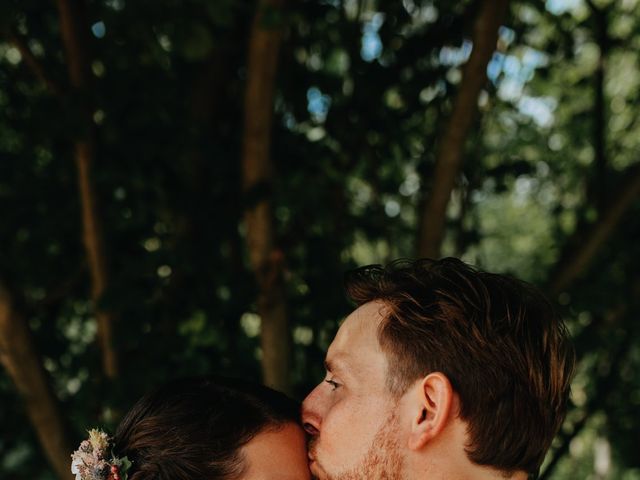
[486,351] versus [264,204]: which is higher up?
[264,204]

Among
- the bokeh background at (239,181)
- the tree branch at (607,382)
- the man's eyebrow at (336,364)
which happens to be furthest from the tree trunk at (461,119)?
the tree branch at (607,382)

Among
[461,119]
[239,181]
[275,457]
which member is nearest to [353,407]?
[275,457]

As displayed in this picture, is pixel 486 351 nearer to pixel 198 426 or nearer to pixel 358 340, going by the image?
pixel 358 340

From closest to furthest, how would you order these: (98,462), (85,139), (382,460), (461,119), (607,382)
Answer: (382,460), (98,462), (461,119), (85,139), (607,382)

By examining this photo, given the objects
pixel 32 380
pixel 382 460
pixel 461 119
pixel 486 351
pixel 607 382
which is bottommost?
pixel 607 382

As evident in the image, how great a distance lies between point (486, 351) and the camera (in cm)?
212

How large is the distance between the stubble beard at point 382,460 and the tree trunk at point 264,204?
1678 millimetres

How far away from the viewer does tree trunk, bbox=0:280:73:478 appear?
370cm

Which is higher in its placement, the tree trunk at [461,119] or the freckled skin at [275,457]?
the tree trunk at [461,119]

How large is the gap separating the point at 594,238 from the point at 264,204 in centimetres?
166

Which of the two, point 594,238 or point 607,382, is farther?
point 607,382

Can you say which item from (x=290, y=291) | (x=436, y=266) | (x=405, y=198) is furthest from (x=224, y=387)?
(x=405, y=198)

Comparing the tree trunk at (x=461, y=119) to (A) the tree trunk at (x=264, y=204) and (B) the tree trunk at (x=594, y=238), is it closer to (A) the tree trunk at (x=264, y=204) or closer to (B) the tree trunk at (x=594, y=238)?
(A) the tree trunk at (x=264, y=204)

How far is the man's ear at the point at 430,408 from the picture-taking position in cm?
204
